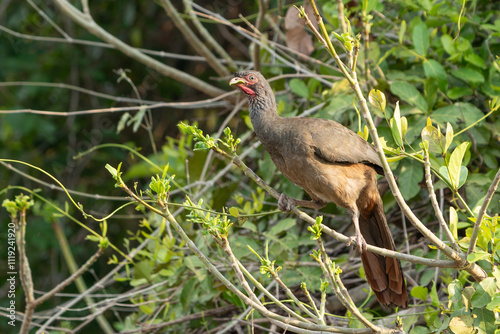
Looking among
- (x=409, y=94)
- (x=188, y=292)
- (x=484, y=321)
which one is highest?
(x=409, y=94)

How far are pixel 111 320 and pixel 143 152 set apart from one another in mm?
1870

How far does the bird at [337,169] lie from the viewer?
2.90 m

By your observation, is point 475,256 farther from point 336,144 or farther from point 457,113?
point 457,113

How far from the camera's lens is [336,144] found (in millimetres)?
2955

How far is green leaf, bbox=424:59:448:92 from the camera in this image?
10.8 feet

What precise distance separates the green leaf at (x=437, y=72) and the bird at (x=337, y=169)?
0.61 m

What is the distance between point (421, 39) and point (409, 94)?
346 millimetres

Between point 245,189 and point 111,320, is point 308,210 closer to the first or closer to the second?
point 245,189

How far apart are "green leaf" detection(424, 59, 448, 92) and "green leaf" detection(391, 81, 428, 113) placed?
0.12 metres

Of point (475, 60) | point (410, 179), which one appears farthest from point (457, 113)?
point (410, 179)

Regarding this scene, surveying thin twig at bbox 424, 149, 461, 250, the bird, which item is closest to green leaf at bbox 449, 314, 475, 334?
thin twig at bbox 424, 149, 461, 250

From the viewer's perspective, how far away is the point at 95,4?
257 inches

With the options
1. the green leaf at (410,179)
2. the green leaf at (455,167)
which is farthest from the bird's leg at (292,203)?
the green leaf at (455,167)

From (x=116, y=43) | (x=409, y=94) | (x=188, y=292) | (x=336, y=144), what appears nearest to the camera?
(x=336, y=144)
